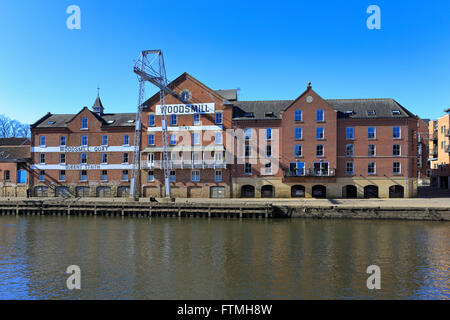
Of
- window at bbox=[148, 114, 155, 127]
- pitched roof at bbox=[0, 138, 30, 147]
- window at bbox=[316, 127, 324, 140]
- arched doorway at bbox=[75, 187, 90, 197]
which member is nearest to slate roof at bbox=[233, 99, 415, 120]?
window at bbox=[316, 127, 324, 140]

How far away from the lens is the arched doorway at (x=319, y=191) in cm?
3786

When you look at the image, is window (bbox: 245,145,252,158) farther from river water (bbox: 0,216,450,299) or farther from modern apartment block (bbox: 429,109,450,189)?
modern apartment block (bbox: 429,109,450,189)

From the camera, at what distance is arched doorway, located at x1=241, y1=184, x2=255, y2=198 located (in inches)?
1534

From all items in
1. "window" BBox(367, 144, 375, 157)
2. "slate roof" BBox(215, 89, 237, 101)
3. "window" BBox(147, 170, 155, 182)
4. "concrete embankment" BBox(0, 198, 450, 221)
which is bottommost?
"concrete embankment" BBox(0, 198, 450, 221)

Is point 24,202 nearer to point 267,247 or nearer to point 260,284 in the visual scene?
point 267,247

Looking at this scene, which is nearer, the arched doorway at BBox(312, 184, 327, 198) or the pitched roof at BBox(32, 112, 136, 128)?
the arched doorway at BBox(312, 184, 327, 198)

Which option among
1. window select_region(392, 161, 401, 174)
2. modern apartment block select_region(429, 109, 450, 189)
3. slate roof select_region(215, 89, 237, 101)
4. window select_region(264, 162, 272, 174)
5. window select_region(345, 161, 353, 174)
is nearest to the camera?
window select_region(392, 161, 401, 174)

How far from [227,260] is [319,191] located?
80.8ft

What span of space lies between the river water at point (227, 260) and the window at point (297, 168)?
36.7 ft

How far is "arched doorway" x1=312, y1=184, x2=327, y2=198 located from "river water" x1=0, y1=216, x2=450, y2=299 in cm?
1103

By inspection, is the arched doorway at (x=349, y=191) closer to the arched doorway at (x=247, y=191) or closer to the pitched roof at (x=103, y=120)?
the arched doorway at (x=247, y=191)

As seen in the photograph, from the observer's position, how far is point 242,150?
127 ft

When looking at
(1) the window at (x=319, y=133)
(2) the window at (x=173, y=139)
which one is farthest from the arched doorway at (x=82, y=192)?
(1) the window at (x=319, y=133)
